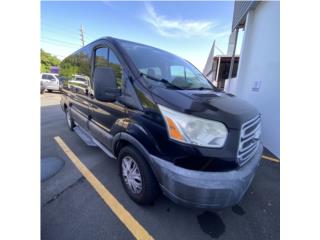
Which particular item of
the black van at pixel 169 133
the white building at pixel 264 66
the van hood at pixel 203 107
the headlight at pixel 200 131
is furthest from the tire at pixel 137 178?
the white building at pixel 264 66

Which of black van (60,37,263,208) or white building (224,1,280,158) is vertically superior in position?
white building (224,1,280,158)

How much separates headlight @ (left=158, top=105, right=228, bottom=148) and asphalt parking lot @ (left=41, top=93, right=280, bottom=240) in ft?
3.65

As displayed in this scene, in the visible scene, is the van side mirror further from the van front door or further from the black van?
the van front door

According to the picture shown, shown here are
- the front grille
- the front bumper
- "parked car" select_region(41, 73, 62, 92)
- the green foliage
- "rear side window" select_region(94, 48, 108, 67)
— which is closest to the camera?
the front bumper

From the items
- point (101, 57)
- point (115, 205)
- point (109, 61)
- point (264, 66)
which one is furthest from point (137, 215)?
point (264, 66)

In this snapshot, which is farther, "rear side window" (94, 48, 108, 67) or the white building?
the white building

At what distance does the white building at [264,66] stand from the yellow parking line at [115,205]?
3605 mm

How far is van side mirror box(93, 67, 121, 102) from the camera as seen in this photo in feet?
6.47

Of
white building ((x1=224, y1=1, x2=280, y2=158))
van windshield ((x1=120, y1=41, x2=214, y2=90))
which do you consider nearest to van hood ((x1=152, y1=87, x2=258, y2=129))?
van windshield ((x1=120, y1=41, x2=214, y2=90))

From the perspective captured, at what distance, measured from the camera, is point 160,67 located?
2.42 m

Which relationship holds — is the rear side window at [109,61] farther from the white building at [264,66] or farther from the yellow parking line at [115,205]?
the white building at [264,66]
